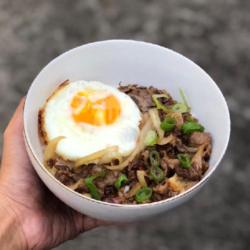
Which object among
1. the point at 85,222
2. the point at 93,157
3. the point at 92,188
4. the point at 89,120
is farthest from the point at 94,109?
the point at 85,222

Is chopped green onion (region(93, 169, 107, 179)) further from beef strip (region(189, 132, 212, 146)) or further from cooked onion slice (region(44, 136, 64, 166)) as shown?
beef strip (region(189, 132, 212, 146))

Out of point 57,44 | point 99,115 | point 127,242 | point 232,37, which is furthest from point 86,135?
point 232,37

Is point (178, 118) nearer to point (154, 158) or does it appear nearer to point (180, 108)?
point (180, 108)

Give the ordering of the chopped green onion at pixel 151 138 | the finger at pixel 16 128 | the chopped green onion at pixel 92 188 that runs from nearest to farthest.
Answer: the chopped green onion at pixel 92 188 < the chopped green onion at pixel 151 138 < the finger at pixel 16 128

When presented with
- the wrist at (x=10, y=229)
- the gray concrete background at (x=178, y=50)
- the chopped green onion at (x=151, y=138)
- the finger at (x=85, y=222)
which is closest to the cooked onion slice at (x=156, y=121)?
the chopped green onion at (x=151, y=138)

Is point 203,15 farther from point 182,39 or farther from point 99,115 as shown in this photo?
point 99,115

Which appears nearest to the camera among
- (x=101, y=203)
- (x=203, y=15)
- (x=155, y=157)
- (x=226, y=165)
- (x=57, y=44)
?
(x=101, y=203)

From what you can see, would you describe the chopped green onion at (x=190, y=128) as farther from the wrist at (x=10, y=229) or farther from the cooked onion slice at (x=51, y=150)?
the wrist at (x=10, y=229)
